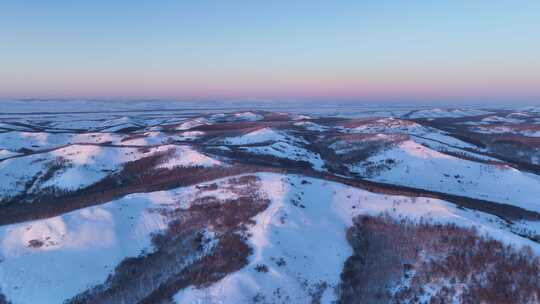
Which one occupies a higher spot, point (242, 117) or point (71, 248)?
point (242, 117)

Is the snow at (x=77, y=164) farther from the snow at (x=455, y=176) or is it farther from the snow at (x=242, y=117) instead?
the snow at (x=242, y=117)

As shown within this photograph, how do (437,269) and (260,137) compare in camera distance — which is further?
(260,137)

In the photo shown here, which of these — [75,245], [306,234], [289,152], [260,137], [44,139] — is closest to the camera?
[75,245]

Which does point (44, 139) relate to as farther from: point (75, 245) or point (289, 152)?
point (75, 245)

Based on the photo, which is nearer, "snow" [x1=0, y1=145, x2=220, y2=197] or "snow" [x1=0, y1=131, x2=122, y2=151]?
"snow" [x1=0, y1=145, x2=220, y2=197]

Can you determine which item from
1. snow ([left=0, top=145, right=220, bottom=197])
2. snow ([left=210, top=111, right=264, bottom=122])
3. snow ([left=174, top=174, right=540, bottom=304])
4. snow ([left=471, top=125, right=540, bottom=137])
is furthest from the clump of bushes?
snow ([left=210, top=111, right=264, bottom=122])

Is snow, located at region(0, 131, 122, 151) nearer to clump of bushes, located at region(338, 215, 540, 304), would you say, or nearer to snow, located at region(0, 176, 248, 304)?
snow, located at region(0, 176, 248, 304)

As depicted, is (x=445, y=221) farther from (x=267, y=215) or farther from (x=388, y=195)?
(x=267, y=215)

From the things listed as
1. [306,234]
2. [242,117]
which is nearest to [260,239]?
[306,234]

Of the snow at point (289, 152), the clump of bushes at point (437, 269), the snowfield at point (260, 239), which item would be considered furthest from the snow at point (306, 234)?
the snow at point (289, 152)
